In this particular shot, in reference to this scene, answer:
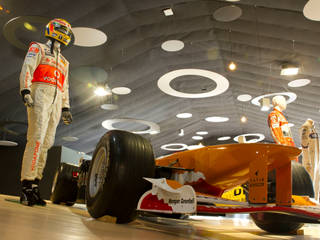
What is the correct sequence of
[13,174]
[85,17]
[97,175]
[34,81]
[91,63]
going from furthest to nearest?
[13,174] < [91,63] < [85,17] < [34,81] < [97,175]

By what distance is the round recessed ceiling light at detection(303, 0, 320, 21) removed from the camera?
4.91 meters

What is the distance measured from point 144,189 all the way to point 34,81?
5.98 feet

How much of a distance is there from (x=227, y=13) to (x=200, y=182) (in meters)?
5.15

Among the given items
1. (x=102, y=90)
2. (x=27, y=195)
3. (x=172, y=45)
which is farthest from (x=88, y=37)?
(x=27, y=195)

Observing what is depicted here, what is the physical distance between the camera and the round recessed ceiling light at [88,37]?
5992 millimetres

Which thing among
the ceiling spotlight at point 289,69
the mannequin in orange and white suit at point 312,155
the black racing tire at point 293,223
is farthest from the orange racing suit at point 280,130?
the ceiling spotlight at point 289,69

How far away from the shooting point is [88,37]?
631 centimetres

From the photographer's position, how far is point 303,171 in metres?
2.35

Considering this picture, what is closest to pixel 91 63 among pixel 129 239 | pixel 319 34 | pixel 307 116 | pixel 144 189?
pixel 319 34

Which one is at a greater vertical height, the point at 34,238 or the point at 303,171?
the point at 303,171

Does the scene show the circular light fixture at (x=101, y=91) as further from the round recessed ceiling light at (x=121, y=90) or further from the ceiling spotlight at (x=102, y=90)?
the round recessed ceiling light at (x=121, y=90)

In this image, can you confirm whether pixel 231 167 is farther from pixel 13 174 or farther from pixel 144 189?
pixel 13 174

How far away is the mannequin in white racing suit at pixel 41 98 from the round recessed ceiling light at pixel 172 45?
180 inches

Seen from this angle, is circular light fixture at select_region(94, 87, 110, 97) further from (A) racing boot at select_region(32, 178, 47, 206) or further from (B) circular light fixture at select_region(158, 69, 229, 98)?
(A) racing boot at select_region(32, 178, 47, 206)
